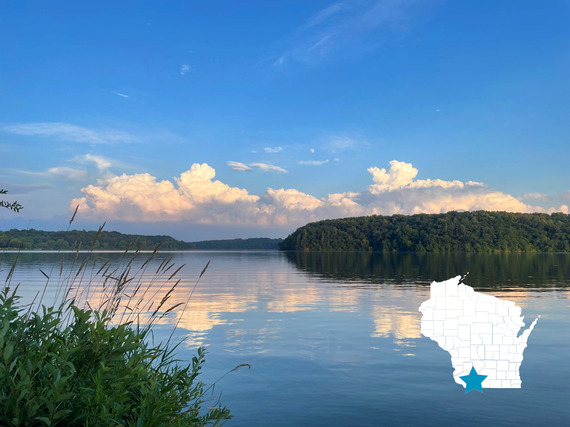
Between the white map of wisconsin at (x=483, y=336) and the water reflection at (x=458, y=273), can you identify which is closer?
the white map of wisconsin at (x=483, y=336)

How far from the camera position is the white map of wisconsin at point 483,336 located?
45.6 ft

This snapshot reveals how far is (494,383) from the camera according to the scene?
13008 mm

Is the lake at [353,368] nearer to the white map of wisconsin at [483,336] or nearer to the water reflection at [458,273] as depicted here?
the white map of wisconsin at [483,336]

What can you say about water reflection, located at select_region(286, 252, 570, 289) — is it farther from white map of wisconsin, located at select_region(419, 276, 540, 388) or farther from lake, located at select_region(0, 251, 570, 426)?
lake, located at select_region(0, 251, 570, 426)

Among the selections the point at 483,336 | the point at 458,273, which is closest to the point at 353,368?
the point at 483,336

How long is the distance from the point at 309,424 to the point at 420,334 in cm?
1135

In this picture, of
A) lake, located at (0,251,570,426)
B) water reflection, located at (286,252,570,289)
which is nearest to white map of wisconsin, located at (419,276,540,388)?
lake, located at (0,251,570,426)

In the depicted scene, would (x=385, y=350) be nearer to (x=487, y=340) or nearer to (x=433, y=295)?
(x=487, y=340)

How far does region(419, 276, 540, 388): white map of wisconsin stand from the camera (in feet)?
45.6

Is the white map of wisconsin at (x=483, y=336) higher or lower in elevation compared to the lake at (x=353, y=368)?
higher

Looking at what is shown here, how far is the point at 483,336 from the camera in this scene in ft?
59.4

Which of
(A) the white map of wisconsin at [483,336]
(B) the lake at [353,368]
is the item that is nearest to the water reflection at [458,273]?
(A) the white map of wisconsin at [483,336]

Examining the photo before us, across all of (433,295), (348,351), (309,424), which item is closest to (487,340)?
(348,351)

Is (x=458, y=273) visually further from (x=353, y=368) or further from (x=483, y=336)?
(x=353, y=368)
